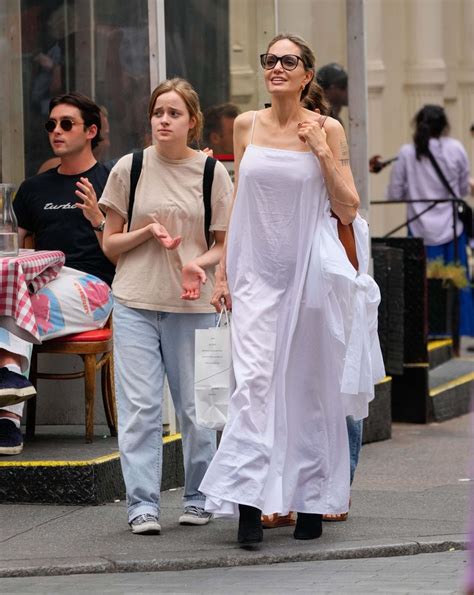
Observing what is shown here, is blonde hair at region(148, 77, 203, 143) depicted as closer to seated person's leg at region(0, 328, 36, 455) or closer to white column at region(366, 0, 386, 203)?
seated person's leg at region(0, 328, 36, 455)

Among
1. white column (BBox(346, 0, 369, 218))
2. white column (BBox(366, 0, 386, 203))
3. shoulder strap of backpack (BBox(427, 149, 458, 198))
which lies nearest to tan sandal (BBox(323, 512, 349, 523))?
white column (BBox(346, 0, 369, 218))

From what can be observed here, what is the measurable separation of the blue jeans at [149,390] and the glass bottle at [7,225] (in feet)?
4.44

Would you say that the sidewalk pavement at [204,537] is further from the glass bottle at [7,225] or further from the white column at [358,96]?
the white column at [358,96]

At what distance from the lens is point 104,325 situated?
28.9 feet

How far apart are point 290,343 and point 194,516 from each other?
0.99 metres

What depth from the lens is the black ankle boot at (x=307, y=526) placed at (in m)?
7.20

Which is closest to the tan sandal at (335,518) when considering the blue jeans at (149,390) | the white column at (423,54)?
the blue jeans at (149,390)

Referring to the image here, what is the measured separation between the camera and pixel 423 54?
2064 cm

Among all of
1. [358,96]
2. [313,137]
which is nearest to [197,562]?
[313,137]

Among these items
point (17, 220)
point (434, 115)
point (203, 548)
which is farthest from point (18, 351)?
point (434, 115)

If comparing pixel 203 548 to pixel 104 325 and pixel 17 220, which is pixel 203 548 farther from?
pixel 17 220

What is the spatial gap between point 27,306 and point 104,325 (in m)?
0.67

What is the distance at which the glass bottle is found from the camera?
8555 millimetres

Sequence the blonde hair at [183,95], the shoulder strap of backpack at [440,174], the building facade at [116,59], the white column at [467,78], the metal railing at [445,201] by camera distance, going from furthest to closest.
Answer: the white column at [467,78], the shoulder strap of backpack at [440,174], the metal railing at [445,201], the building facade at [116,59], the blonde hair at [183,95]
